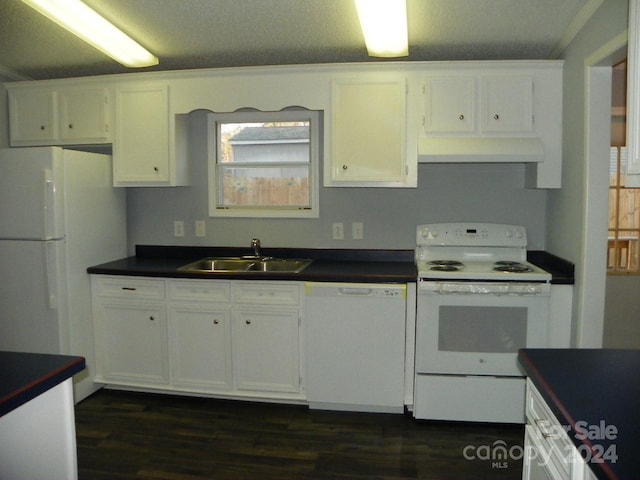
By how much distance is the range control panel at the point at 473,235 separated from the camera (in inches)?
132

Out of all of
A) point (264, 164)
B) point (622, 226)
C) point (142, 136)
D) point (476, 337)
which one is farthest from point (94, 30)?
point (622, 226)

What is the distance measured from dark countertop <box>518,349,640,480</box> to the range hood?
5.36 ft

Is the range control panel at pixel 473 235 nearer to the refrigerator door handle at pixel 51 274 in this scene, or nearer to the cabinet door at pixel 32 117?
the refrigerator door handle at pixel 51 274

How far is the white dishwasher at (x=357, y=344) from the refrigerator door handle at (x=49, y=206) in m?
1.59

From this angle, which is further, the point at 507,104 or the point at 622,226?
the point at 622,226

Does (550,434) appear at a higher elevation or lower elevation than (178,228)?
lower

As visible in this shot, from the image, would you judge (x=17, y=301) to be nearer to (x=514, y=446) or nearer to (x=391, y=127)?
(x=391, y=127)

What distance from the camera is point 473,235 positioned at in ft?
11.1

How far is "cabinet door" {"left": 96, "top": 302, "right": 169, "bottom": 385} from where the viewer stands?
3234 mm

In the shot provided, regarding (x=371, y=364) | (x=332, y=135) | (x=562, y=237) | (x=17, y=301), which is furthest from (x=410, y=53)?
(x=17, y=301)

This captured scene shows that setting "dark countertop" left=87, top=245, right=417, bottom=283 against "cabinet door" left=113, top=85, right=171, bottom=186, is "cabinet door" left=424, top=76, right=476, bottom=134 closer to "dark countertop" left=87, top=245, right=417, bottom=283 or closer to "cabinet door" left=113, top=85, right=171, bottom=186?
"dark countertop" left=87, top=245, right=417, bottom=283

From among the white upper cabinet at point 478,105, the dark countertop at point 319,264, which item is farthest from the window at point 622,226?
the white upper cabinet at point 478,105

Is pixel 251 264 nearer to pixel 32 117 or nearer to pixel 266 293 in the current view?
pixel 266 293

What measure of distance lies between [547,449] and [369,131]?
220 cm
